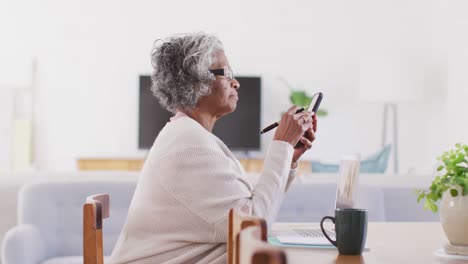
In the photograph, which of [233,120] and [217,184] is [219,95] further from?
[233,120]

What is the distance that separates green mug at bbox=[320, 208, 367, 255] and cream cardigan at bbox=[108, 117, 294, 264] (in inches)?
11.9

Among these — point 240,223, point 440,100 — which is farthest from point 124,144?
point 240,223

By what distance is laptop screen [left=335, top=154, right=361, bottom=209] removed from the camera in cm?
183

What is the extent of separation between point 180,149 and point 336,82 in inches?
231

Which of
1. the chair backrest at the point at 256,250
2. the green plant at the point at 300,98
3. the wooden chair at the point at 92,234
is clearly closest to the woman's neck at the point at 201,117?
the wooden chair at the point at 92,234

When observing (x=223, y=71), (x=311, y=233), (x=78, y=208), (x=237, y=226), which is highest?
(x=223, y=71)

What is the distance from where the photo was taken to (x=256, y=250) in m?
0.95

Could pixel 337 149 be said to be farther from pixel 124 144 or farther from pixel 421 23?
pixel 124 144

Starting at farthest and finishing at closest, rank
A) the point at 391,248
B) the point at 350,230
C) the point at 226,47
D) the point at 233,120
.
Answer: the point at 226,47
the point at 233,120
the point at 391,248
the point at 350,230

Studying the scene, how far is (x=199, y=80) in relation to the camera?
7.17 ft

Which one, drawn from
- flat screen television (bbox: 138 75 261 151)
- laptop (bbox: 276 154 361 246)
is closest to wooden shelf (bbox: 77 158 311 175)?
flat screen television (bbox: 138 75 261 151)

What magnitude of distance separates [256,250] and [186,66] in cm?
127

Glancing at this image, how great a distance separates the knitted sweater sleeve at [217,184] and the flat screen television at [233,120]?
5.55m

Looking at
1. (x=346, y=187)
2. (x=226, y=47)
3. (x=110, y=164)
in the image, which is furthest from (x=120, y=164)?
(x=346, y=187)
